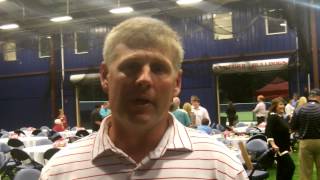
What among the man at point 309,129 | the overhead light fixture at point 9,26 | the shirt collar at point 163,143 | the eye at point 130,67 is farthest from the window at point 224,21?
the eye at point 130,67

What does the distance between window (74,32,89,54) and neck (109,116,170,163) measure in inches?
726

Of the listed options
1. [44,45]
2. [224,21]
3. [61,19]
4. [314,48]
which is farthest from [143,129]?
[44,45]

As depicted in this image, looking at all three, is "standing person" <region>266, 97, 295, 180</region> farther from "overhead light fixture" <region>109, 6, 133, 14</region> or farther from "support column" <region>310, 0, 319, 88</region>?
"support column" <region>310, 0, 319, 88</region>

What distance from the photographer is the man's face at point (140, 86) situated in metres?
1.32

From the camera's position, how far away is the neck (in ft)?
4.63

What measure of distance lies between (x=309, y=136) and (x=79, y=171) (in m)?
6.26

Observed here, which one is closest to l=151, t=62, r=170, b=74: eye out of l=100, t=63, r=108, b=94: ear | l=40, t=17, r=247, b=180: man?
l=40, t=17, r=247, b=180: man

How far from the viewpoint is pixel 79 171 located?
4.66ft

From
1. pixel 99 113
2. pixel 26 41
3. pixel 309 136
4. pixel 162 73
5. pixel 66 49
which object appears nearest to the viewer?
pixel 162 73

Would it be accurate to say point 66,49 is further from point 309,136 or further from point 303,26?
point 309,136

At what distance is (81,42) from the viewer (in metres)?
20.7

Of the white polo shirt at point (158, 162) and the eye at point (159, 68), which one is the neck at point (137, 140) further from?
the eye at point (159, 68)

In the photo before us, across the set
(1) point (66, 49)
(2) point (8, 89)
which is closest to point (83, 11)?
(1) point (66, 49)

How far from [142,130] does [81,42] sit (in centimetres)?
1968
